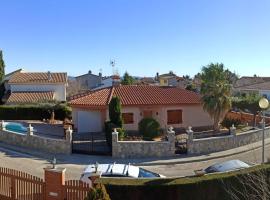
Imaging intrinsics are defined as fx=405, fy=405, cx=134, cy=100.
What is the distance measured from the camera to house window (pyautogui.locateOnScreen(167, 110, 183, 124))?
3416 cm

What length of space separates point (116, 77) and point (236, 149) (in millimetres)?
14658

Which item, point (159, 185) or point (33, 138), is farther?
point (33, 138)

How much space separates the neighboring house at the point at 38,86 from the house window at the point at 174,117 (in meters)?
20.0

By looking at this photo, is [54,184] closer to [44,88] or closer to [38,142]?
[38,142]

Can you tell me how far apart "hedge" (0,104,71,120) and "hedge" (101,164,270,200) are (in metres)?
29.4

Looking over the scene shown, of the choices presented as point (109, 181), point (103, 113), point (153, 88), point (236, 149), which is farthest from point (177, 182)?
point (153, 88)

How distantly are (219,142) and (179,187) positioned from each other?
44.5 ft

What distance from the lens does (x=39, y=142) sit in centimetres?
2584

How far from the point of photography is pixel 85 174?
1482cm

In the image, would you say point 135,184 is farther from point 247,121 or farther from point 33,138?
point 247,121

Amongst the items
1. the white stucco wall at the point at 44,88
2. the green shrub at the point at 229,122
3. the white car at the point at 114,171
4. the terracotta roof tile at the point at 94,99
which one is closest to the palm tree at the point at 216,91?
the green shrub at the point at 229,122

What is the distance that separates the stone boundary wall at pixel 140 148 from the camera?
2428 cm

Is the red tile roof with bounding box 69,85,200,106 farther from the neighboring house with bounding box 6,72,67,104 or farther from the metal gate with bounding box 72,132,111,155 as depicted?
the neighboring house with bounding box 6,72,67,104

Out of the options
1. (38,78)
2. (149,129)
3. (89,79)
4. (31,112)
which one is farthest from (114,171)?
(89,79)
